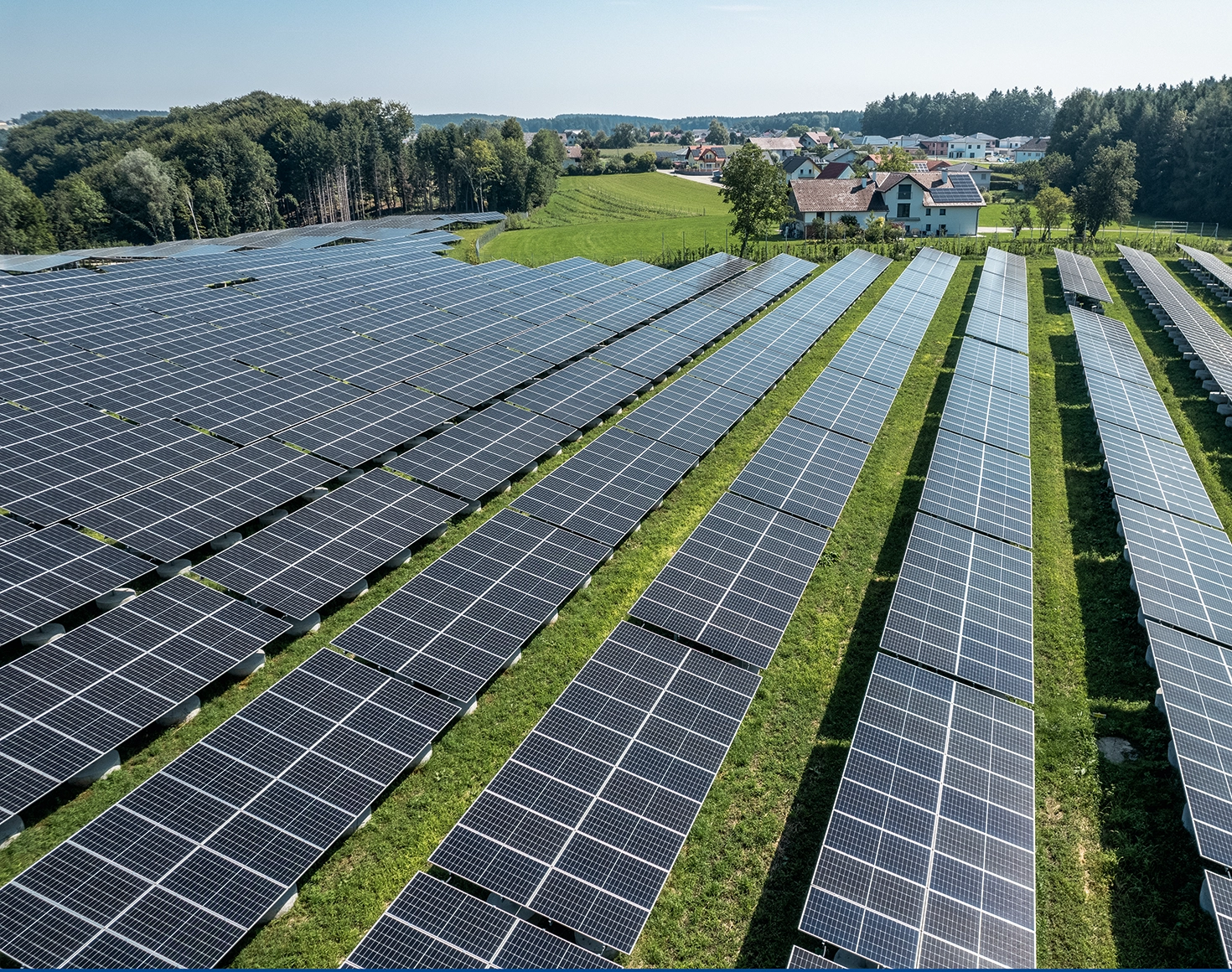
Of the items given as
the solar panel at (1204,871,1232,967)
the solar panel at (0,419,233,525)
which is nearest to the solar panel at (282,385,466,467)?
the solar panel at (0,419,233,525)

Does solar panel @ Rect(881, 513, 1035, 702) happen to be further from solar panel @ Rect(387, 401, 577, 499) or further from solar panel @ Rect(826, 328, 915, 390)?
solar panel @ Rect(826, 328, 915, 390)

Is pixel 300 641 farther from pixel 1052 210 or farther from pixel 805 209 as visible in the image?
pixel 1052 210

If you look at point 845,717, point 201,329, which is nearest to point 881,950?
point 845,717

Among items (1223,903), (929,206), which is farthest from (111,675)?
(929,206)

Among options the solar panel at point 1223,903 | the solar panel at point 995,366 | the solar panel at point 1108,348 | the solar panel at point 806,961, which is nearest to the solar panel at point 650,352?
the solar panel at point 995,366

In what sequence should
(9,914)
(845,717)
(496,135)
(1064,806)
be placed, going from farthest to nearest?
(496,135)
(845,717)
(1064,806)
(9,914)

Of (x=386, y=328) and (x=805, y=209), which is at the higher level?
(x=805, y=209)

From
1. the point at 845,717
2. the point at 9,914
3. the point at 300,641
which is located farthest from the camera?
the point at 300,641
